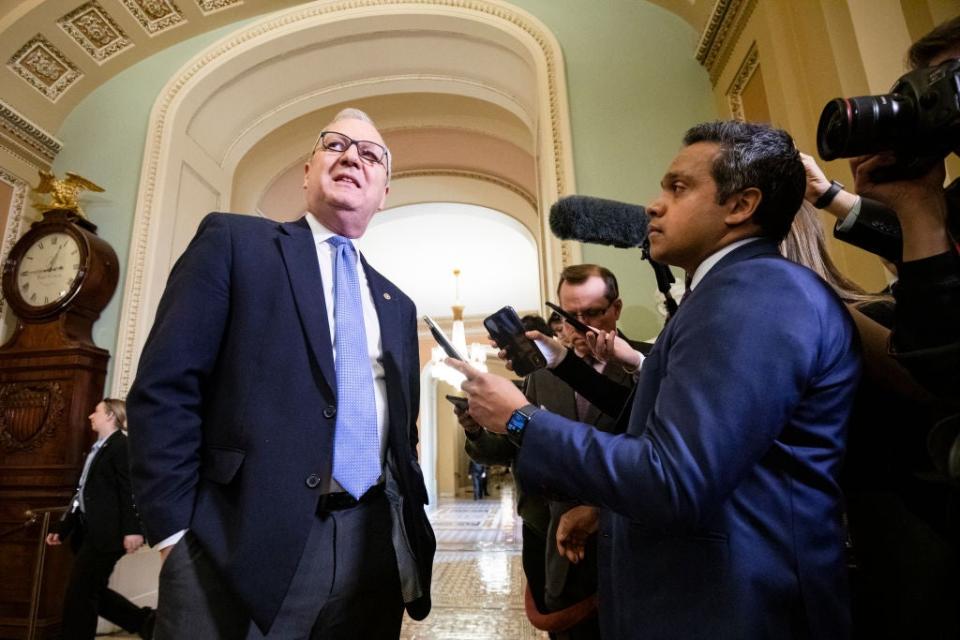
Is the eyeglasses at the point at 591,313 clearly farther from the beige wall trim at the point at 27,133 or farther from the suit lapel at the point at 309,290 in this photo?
the beige wall trim at the point at 27,133

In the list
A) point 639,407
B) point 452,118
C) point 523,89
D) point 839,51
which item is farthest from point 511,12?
point 639,407

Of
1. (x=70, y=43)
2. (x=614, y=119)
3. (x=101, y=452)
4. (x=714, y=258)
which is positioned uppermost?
(x=70, y=43)

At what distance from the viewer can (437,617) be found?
10.6ft

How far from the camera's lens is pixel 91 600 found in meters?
2.77

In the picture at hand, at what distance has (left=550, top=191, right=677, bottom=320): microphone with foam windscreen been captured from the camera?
1.42 meters

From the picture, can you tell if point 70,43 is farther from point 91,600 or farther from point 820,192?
point 820,192

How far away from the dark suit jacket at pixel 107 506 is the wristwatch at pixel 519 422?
276 centimetres

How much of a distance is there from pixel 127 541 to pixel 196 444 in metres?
2.35

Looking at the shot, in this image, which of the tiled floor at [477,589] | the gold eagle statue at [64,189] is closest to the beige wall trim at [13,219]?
the gold eagle statue at [64,189]

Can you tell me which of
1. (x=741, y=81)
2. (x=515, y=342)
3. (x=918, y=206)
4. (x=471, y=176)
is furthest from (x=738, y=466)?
(x=471, y=176)

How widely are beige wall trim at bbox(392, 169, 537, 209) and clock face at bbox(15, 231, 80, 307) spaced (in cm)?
321

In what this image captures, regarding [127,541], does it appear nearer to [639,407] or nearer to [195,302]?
[195,302]

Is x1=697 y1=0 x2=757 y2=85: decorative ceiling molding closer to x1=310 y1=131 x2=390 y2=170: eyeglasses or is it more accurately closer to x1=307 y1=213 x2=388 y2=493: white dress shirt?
x1=310 y1=131 x2=390 y2=170: eyeglasses

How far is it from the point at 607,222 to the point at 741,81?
215cm
